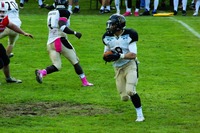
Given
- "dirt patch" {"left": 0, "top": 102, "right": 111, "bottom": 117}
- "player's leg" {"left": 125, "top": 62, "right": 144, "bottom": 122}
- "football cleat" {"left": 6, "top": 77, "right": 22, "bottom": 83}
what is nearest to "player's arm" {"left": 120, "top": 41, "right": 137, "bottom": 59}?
"player's leg" {"left": 125, "top": 62, "right": 144, "bottom": 122}

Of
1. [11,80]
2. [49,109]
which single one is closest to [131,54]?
[49,109]

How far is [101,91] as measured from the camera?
13141 mm

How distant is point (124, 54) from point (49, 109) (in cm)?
181

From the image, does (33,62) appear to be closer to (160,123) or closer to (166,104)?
(166,104)

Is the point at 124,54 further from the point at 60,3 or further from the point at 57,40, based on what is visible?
the point at 60,3

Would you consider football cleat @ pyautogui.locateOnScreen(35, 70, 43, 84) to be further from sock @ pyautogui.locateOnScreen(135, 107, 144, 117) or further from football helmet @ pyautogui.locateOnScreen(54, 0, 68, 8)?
sock @ pyautogui.locateOnScreen(135, 107, 144, 117)

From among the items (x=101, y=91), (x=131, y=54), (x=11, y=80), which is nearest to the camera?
(x=131, y=54)

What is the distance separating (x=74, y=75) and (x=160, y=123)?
4.98m

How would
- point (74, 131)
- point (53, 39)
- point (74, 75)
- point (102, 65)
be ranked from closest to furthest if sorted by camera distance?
point (74, 131) < point (53, 39) < point (74, 75) < point (102, 65)

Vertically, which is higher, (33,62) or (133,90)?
(133,90)

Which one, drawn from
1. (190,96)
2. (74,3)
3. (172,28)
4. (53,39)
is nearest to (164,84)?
(190,96)

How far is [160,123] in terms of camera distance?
10.4 m

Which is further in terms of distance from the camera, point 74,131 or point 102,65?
point 102,65

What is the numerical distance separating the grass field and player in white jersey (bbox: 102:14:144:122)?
0.42 m
